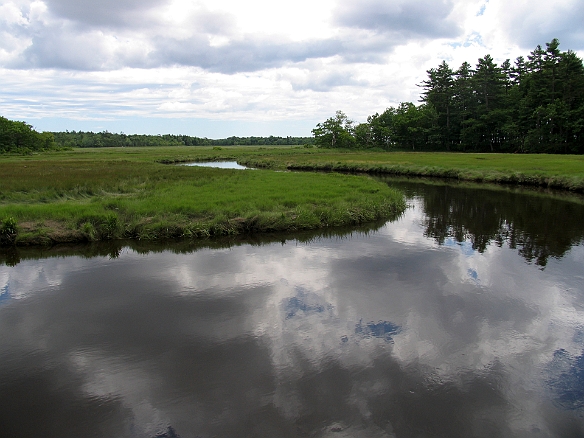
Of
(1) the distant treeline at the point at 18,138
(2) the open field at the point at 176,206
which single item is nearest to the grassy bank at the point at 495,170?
(2) the open field at the point at 176,206

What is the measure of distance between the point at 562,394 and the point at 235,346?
19.0 feet

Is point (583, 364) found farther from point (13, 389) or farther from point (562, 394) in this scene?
point (13, 389)

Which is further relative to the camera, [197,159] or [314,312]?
[197,159]

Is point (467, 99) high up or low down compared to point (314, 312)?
up

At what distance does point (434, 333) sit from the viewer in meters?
8.77

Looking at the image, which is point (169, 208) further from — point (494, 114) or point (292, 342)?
point (494, 114)

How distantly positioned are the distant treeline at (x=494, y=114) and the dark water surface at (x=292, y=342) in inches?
2129

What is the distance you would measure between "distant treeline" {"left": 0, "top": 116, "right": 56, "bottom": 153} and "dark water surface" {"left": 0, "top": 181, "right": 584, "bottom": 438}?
90.8 meters

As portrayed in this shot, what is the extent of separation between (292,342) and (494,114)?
239ft

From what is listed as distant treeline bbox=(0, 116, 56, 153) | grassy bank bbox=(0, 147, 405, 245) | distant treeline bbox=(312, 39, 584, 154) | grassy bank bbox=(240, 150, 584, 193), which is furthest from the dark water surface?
distant treeline bbox=(0, 116, 56, 153)

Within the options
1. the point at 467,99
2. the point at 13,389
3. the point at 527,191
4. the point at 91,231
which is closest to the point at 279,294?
the point at 13,389

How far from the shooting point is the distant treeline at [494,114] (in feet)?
191

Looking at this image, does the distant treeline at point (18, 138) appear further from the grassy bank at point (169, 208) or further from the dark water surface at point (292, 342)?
the dark water surface at point (292, 342)

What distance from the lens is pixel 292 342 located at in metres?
8.35
